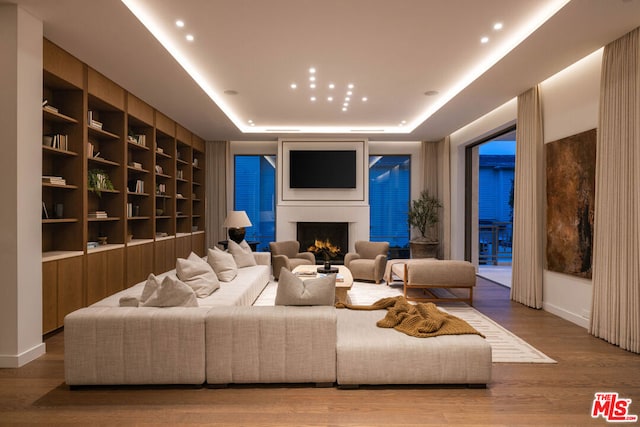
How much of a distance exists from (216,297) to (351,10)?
9.89 ft

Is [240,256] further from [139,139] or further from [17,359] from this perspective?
[17,359]

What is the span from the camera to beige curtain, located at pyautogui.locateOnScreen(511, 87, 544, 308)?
16.8 ft

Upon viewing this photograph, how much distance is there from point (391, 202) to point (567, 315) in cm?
524

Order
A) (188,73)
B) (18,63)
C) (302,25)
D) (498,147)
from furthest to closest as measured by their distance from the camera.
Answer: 1. (498,147)
2. (188,73)
3. (302,25)
4. (18,63)

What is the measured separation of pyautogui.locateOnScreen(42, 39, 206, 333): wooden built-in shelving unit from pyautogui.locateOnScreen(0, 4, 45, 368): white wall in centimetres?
46

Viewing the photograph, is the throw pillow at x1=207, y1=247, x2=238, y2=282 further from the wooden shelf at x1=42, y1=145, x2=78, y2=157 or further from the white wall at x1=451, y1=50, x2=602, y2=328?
the white wall at x1=451, y1=50, x2=602, y2=328

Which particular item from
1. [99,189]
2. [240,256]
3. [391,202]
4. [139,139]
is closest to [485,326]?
[240,256]

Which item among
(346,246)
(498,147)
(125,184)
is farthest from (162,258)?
(498,147)

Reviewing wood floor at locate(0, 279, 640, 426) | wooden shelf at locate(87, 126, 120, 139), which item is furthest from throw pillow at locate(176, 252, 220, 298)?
wooden shelf at locate(87, 126, 120, 139)

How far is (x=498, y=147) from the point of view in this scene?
10898mm

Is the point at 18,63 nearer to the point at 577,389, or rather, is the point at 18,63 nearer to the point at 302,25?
the point at 302,25

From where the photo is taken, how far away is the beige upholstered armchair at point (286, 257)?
6.87 m

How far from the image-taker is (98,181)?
4.88 metres

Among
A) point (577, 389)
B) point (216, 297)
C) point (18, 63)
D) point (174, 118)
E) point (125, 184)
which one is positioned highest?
point (174, 118)
